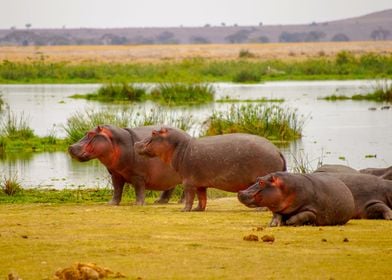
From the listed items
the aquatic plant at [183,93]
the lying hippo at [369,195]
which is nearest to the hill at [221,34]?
the aquatic plant at [183,93]

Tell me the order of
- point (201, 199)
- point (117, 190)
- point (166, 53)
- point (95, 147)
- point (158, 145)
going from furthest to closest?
point (166, 53) → point (117, 190) → point (95, 147) → point (158, 145) → point (201, 199)

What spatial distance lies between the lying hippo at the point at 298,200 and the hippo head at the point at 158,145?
2.24 meters

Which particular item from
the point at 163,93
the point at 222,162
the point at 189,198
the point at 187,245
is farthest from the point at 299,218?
the point at 163,93

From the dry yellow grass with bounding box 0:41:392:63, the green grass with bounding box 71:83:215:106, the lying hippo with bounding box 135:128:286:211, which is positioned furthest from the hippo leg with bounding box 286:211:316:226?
the dry yellow grass with bounding box 0:41:392:63

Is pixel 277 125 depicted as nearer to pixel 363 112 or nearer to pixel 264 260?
pixel 363 112

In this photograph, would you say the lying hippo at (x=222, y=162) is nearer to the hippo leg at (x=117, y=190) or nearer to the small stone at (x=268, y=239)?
the hippo leg at (x=117, y=190)

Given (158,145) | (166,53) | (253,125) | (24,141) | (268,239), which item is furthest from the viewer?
(166,53)

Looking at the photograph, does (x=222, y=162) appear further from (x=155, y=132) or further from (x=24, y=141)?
(x=24, y=141)

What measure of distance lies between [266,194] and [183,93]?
2783cm

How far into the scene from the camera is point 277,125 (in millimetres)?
22562

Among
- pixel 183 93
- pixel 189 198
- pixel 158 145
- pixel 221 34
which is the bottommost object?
pixel 221 34

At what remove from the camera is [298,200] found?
33.9 feet

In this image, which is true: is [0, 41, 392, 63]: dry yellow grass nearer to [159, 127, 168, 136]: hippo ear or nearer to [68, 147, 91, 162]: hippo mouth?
[68, 147, 91, 162]: hippo mouth

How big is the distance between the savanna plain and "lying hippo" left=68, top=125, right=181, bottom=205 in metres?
1.20
